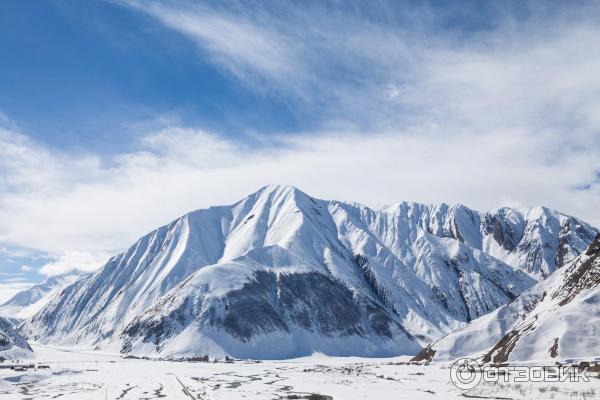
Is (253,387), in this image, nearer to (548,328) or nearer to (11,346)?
(548,328)

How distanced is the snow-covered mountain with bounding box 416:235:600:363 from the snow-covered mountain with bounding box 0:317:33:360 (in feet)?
376

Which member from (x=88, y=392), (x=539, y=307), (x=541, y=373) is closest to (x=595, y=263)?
(x=539, y=307)

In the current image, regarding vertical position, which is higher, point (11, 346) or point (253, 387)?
point (11, 346)

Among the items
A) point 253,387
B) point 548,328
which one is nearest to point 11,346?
point 253,387

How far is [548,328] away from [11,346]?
14718cm

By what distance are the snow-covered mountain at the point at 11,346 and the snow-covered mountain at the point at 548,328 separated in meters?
115

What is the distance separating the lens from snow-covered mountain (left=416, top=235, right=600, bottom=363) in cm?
10488

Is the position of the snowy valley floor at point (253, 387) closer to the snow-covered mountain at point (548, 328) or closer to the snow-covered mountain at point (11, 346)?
the snow-covered mountain at point (548, 328)

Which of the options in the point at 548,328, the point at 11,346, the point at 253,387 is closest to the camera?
the point at 253,387

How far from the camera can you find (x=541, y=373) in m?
87.2

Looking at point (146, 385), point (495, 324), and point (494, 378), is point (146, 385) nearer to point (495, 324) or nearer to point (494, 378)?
point (494, 378)

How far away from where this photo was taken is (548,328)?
112188mm

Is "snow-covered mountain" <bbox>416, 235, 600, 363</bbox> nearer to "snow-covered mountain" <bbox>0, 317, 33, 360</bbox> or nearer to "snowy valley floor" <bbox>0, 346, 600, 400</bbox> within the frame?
"snowy valley floor" <bbox>0, 346, 600, 400</bbox>

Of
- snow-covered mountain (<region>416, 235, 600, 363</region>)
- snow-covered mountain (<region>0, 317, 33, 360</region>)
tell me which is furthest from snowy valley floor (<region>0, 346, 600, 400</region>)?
snow-covered mountain (<region>0, 317, 33, 360</region>)
